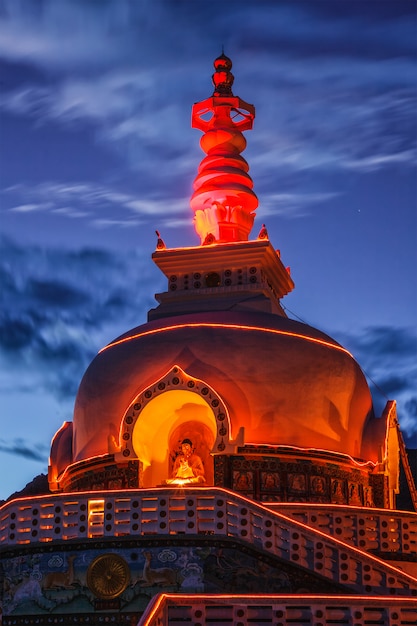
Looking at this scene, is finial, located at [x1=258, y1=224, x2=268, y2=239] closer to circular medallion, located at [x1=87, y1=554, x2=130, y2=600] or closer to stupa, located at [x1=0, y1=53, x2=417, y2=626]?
stupa, located at [x1=0, y1=53, x2=417, y2=626]

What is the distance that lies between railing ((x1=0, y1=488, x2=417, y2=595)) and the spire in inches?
571

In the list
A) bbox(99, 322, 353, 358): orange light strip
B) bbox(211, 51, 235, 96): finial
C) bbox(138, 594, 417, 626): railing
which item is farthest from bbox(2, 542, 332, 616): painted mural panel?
bbox(211, 51, 235, 96): finial

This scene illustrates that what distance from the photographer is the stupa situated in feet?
81.3

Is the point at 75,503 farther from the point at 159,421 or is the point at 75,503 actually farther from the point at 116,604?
the point at 159,421

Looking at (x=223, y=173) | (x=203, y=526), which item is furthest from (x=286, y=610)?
(x=223, y=173)

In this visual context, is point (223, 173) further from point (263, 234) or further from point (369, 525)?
point (369, 525)

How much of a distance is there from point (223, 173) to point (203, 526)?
17.9 meters

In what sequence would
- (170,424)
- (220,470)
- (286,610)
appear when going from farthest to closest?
(170,424) → (220,470) → (286,610)

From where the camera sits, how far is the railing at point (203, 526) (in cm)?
2478

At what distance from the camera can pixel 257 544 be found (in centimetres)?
2516

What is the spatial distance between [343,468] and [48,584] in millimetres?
10467

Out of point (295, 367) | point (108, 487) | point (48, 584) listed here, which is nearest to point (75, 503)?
point (48, 584)

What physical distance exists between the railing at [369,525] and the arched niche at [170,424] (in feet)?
12.2

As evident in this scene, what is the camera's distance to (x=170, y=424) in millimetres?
33250
